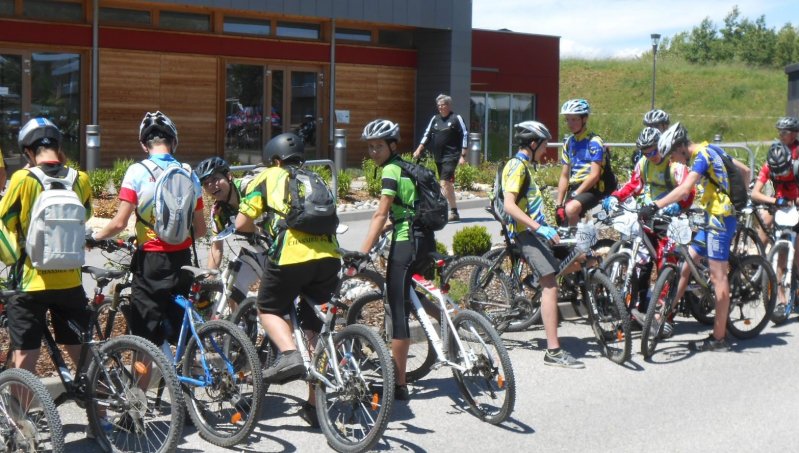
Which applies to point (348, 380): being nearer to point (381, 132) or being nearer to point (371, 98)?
point (381, 132)

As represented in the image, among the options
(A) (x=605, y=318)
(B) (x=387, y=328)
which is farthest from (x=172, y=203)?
(A) (x=605, y=318)

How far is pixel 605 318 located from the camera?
8773 millimetres

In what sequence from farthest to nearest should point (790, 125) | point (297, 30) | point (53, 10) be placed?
point (297, 30), point (53, 10), point (790, 125)

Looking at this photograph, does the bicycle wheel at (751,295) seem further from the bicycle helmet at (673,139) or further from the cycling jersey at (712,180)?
the bicycle helmet at (673,139)

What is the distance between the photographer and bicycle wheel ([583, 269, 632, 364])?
861 cm

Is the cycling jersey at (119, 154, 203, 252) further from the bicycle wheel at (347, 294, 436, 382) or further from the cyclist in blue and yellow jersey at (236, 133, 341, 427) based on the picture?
the bicycle wheel at (347, 294, 436, 382)

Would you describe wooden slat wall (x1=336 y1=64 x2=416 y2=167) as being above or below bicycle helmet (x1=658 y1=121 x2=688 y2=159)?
above

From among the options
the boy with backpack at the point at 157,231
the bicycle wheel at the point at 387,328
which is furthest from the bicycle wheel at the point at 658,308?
the boy with backpack at the point at 157,231

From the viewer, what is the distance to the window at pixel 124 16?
23.3 meters

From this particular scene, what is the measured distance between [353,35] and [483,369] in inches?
833

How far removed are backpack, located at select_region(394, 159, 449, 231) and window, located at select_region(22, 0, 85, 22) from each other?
55.5 feet

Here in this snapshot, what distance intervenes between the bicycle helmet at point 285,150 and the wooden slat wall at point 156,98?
56.8 ft

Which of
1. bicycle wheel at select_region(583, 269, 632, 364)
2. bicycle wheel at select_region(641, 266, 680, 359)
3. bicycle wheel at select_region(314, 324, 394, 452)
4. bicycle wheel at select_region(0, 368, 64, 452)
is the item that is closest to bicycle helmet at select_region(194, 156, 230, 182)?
bicycle wheel at select_region(314, 324, 394, 452)

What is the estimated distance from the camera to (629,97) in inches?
2625
